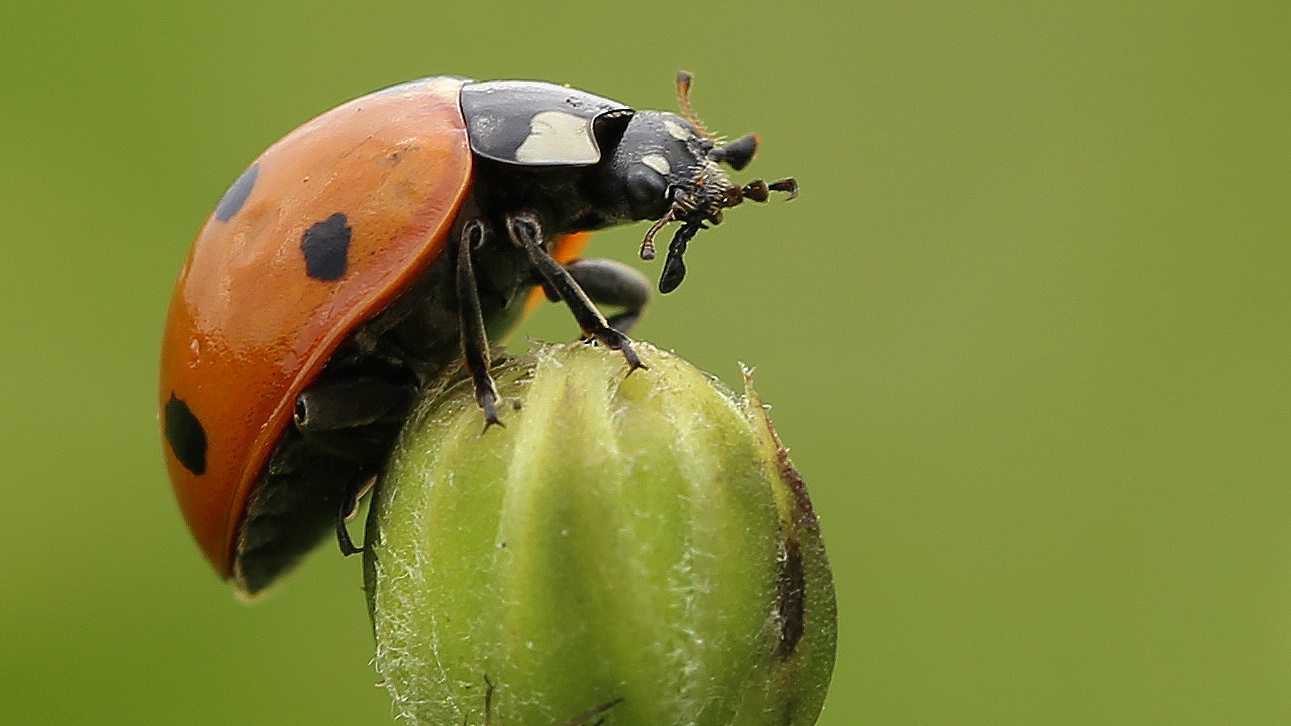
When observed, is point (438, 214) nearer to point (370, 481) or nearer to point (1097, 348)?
point (370, 481)

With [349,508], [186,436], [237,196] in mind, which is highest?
[237,196]

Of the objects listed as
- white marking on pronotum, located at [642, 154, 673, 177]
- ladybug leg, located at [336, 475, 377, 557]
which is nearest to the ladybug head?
white marking on pronotum, located at [642, 154, 673, 177]

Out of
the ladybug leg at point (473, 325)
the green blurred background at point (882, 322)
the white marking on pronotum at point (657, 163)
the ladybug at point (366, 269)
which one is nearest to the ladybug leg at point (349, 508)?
the ladybug at point (366, 269)

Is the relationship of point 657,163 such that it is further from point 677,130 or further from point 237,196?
point 237,196

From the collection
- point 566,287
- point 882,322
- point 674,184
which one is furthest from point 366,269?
point 882,322

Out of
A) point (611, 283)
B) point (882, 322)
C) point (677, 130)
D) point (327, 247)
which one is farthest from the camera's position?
point (882, 322)

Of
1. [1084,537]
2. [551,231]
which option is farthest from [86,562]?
[1084,537]

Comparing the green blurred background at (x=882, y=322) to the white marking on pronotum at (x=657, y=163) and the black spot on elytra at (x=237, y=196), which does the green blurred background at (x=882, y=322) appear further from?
the white marking on pronotum at (x=657, y=163)

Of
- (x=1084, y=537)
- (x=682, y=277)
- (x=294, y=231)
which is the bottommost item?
(x=1084, y=537)
